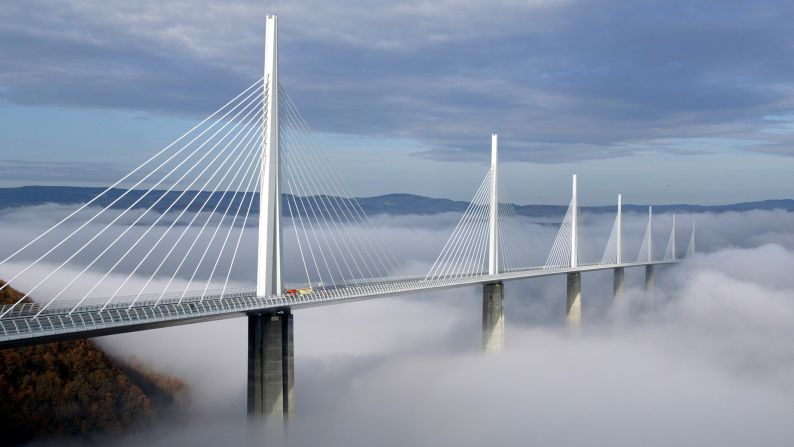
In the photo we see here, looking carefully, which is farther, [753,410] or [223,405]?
[753,410]

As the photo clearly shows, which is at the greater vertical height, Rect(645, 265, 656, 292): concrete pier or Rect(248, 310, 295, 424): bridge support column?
Rect(248, 310, 295, 424): bridge support column

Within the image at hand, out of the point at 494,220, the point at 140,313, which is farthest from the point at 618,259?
the point at 140,313

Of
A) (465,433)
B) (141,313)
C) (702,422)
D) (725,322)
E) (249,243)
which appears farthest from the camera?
(249,243)

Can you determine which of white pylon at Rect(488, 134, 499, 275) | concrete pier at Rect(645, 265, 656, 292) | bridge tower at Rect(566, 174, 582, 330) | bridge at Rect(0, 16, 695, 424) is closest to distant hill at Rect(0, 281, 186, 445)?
bridge at Rect(0, 16, 695, 424)

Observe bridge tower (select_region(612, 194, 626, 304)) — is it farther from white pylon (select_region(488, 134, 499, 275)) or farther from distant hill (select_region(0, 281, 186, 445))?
distant hill (select_region(0, 281, 186, 445))

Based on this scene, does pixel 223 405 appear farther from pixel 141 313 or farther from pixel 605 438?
pixel 141 313

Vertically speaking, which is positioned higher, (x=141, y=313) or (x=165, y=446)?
(x=141, y=313)

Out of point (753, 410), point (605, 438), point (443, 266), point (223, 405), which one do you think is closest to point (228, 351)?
point (223, 405)
